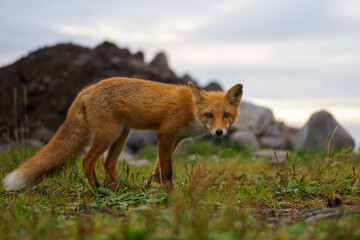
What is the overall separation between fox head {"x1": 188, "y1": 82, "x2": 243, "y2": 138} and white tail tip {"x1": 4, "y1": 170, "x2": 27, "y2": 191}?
2525mm

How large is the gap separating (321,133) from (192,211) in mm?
7675

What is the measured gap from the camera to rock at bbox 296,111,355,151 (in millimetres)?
9266

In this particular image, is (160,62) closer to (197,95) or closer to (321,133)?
(321,133)

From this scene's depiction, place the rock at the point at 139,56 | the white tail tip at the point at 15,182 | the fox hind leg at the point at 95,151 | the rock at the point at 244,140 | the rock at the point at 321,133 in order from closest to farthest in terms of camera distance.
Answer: the white tail tip at the point at 15,182 < the fox hind leg at the point at 95,151 < the rock at the point at 321,133 < the rock at the point at 244,140 < the rock at the point at 139,56

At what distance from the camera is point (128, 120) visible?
5094 mm

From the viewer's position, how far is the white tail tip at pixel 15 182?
4.44 meters

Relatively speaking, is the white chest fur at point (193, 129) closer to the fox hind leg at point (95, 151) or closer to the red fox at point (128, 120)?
the red fox at point (128, 120)

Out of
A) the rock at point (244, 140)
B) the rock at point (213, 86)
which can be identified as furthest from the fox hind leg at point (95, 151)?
the rock at point (213, 86)

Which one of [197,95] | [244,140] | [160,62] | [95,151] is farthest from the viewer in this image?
[160,62]

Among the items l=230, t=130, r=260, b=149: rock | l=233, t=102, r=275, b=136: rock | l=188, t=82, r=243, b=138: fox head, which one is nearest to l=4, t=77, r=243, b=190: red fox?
l=188, t=82, r=243, b=138: fox head

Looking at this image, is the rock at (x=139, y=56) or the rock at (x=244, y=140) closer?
the rock at (x=244, y=140)

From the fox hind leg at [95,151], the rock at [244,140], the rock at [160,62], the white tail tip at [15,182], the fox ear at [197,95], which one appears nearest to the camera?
the white tail tip at [15,182]

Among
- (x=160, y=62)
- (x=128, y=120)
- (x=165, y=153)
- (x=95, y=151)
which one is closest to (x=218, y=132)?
(x=165, y=153)

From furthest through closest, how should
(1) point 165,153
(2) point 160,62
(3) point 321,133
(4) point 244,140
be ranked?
1. (2) point 160,62
2. (4) point 244,140
3. (3) point 321,133
4. (1) point 165,153
